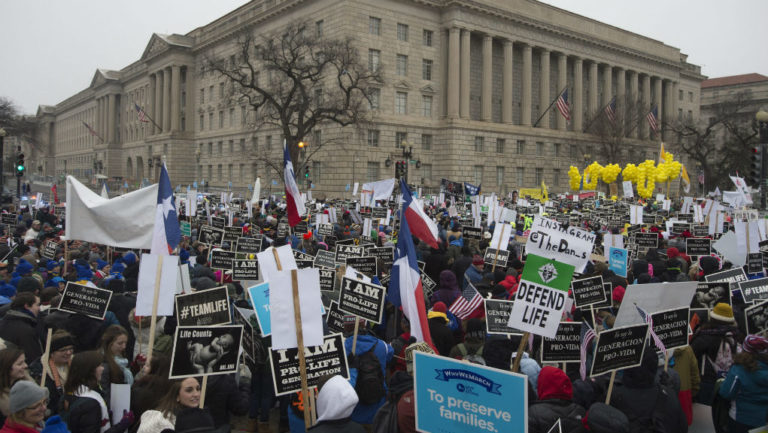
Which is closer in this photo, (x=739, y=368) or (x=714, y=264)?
(x=739, y=368)

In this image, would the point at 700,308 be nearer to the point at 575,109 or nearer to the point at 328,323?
the point at 328,323

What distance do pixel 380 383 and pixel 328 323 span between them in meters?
1.73

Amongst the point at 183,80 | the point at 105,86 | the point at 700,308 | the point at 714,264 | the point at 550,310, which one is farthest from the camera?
the point at 105,86

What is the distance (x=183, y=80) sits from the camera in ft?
248

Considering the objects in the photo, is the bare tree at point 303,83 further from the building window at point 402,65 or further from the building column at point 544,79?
the building column at point 544,79

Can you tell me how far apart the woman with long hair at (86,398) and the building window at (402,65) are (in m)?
48.8

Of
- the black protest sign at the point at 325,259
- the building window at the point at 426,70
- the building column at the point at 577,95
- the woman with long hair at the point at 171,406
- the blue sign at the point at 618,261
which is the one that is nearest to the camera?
the woman with long hair at the point at 171,406

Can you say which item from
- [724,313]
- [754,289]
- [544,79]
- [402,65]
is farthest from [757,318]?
[544,79]

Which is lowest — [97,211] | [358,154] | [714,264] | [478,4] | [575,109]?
[714,264]

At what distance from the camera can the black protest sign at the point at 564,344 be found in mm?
6535

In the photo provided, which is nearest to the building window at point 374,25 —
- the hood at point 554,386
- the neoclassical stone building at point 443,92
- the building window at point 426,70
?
the neoclassical stone building at point 443,92

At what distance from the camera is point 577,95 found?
66312mm

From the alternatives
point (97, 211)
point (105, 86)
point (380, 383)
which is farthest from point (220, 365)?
point (105, 86)

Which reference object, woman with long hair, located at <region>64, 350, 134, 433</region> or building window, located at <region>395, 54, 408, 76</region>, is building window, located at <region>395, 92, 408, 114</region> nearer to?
building window, located at <region>395, 54, 408, 76</region>
